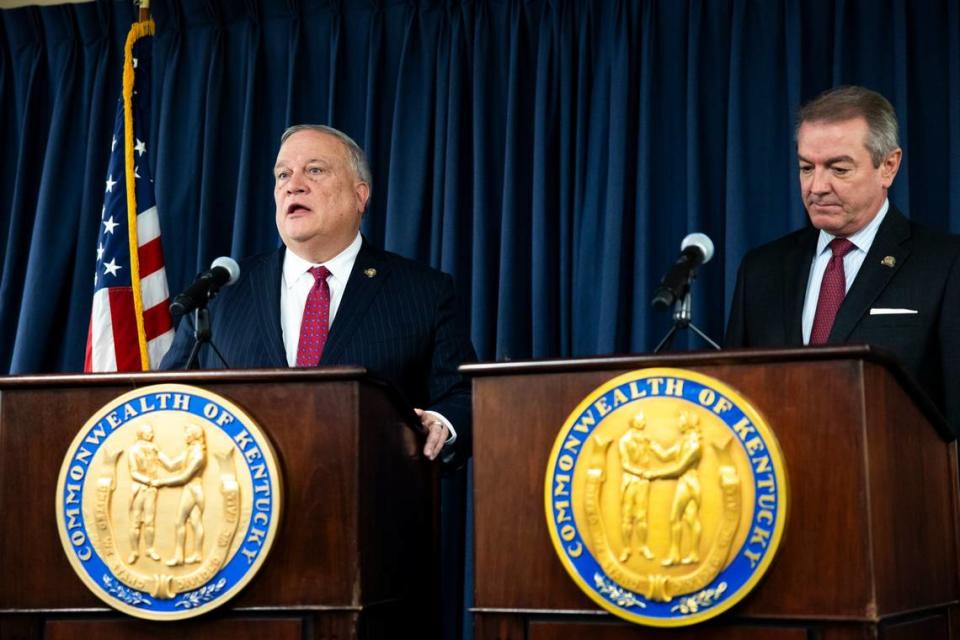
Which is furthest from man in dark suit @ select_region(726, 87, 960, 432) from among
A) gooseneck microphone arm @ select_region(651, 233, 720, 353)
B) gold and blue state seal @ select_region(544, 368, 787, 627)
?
gold and blue state seal @ select_region(544, 368, 787, 627)

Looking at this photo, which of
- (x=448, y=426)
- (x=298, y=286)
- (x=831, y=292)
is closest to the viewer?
(x=448, y=426)

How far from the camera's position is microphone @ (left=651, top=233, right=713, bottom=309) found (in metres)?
2.42

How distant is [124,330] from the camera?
170 inches

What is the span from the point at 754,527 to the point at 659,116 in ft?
7.79

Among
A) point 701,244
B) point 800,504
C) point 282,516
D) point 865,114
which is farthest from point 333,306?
point 800,504

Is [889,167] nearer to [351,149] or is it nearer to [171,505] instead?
[351,149]

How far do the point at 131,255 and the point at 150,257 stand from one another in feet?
0.29

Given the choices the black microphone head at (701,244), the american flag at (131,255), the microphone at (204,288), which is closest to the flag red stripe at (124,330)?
the american flag at (131,255)

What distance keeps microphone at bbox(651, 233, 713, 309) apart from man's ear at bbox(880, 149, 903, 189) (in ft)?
2.76

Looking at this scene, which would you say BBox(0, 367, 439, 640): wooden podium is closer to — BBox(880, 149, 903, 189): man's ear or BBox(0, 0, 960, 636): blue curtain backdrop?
BBox(880, 149, 903, 189): man's ear

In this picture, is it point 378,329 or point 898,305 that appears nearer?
point 898,305

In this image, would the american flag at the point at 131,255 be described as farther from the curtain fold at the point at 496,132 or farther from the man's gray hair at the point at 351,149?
the man's gray hair at the point at 351,149

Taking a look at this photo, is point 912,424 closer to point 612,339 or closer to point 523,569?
point 523,569

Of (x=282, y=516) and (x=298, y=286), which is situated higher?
(x=298, y=286)
